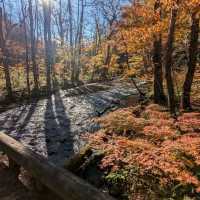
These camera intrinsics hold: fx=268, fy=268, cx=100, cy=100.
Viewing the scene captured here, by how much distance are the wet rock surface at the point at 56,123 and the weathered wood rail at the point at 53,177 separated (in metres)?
1.30

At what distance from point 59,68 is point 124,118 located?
24929 mm

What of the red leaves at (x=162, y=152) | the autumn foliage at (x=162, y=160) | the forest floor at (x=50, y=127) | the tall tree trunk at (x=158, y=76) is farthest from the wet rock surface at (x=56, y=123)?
the tall tree trunk at (x=158, y=76)

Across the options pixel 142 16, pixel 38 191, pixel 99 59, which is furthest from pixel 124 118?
pixel 99 59

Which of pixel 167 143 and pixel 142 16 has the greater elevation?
pixel 142 16

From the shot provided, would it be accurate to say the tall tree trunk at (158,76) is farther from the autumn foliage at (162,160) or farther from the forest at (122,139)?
the autumn foliage at (162,160)

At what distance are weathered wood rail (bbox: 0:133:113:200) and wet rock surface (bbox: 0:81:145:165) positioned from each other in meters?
1.30

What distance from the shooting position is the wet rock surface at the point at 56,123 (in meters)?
8.21

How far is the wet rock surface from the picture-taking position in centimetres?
821

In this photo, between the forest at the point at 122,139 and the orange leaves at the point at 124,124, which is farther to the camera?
the orange leaves at the point at 124,124

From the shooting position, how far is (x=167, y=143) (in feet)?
17.3

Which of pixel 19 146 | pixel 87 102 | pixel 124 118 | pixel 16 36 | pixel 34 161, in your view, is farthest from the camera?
pixel 16 36

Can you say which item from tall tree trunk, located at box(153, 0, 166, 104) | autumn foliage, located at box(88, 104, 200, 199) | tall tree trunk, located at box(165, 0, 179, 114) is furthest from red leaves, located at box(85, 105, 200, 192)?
tall tree trunk, located at box(153, 0, 166, 104)

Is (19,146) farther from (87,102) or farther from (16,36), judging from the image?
(16,36)

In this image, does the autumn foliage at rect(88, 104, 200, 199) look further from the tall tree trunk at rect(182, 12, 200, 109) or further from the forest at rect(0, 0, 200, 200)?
the tall tree trunk at rect(182, 12, 200, 109)
